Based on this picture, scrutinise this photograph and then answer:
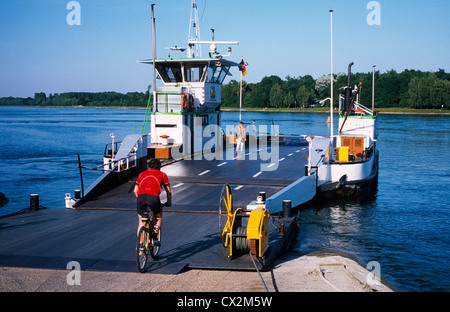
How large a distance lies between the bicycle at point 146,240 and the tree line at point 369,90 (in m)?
122

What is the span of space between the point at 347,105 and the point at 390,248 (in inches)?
532

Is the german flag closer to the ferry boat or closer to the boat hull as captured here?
the ferry boat

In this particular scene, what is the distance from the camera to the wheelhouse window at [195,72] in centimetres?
2750

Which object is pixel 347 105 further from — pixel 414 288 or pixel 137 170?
pixel 414 288

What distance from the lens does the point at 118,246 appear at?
11.0 m

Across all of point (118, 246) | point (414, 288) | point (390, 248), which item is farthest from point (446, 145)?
point (118, 246)

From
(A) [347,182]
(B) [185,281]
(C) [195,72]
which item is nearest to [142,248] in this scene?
(B) [185,281]

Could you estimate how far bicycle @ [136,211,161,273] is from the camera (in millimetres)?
9305

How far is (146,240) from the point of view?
9.60m

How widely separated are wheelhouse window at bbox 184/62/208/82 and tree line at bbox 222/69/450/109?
4095 inches

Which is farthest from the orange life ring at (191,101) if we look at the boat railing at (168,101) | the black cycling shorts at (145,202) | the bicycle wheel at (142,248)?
the bicycle wheel at (142,248)

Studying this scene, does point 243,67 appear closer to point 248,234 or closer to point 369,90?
point 248,234

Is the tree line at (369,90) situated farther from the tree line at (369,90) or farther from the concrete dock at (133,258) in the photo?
the concrete dock at (133,258)

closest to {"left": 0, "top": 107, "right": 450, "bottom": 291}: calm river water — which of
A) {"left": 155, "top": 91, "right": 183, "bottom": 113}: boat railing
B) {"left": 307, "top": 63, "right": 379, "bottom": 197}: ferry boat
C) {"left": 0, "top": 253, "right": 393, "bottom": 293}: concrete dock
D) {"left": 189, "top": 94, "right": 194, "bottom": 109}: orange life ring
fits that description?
{"left": 307, "top": 63, "right": 379, "bottom": 197}: ferry boat
